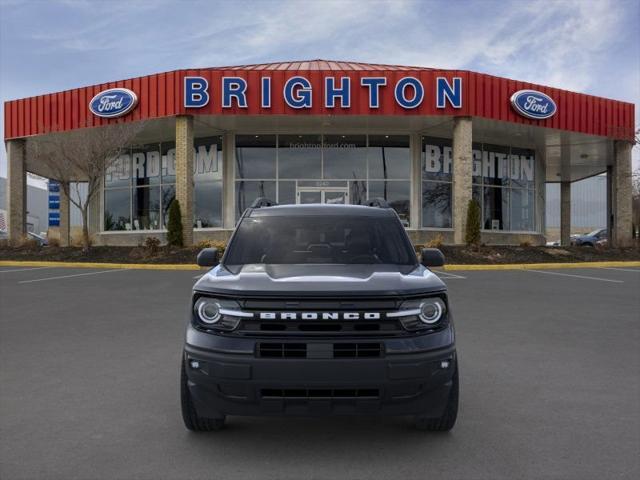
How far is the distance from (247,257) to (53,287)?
9897 millimetres

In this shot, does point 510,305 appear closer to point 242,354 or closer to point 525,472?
point 525,472

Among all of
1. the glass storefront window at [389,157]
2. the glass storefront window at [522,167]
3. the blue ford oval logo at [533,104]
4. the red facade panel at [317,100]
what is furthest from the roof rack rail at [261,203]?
the glass storefront window at [522,167]

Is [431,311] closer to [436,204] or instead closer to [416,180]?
[416,180]

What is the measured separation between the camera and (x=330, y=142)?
24594 mm

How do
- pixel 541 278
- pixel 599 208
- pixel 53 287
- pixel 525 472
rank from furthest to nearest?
pixel 599 208, pixel 541 278, pixel 53 287, pixel 525 472

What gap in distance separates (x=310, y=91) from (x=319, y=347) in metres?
18.7

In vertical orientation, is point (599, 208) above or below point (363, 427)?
above

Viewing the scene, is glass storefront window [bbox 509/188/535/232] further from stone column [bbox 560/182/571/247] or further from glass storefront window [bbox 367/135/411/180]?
stone column [bbox 560/182/571/247]

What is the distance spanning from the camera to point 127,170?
1085 inches

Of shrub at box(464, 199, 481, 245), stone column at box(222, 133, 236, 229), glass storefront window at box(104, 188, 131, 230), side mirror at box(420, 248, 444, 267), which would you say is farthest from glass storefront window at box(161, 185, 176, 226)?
side mirror at box(420, 248, 444, 267)

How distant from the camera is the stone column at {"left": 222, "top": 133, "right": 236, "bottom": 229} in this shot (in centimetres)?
2464

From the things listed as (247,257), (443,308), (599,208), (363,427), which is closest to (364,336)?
(443,308)

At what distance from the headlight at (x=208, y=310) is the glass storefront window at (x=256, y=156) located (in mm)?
21384

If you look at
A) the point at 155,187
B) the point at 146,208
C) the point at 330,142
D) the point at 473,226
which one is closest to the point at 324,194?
the point at 330,142
